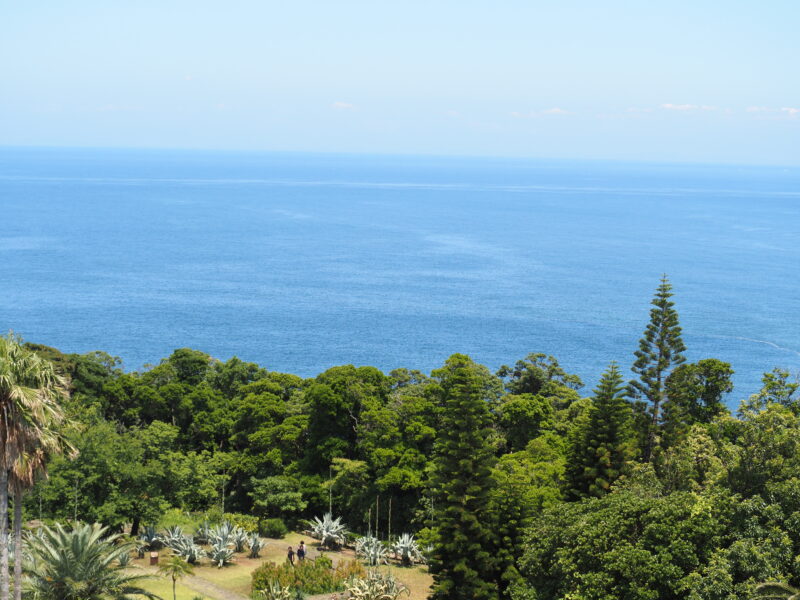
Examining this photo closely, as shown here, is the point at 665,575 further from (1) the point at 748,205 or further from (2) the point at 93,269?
(1) the point at 748,205

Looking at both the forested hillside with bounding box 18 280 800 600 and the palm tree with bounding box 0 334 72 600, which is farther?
the forested hillside with bounding box 18 280 800 600

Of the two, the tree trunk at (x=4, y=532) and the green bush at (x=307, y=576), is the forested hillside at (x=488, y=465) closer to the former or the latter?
the green bush at (x=307, y=576)

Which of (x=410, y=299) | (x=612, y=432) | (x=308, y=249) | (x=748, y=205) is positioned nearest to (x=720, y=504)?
(x=612, y=432)

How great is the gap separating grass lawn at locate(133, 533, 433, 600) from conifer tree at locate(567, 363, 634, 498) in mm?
5448

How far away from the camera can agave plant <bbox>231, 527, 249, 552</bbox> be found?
26359 mm

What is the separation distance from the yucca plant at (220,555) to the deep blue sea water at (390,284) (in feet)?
107

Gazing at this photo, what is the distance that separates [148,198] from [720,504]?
167 m

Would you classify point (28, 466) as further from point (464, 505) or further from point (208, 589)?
point (464, 505)

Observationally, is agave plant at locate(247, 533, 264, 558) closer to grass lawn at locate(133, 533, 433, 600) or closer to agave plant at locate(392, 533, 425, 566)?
grass lawn at locate(133, 533, 433, 600)

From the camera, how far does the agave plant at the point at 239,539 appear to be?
26.4m

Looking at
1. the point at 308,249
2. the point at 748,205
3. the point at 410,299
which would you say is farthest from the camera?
the point at 748,205

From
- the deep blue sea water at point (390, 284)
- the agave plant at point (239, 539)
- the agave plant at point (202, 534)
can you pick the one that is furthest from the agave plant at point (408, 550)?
the deep blue sea water at point (390, 284)

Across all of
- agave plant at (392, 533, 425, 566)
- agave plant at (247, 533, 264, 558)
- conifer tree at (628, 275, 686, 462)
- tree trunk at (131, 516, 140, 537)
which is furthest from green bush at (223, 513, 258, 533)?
conifer tree at (628, 275, 686, 462)

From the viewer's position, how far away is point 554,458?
28.1m
